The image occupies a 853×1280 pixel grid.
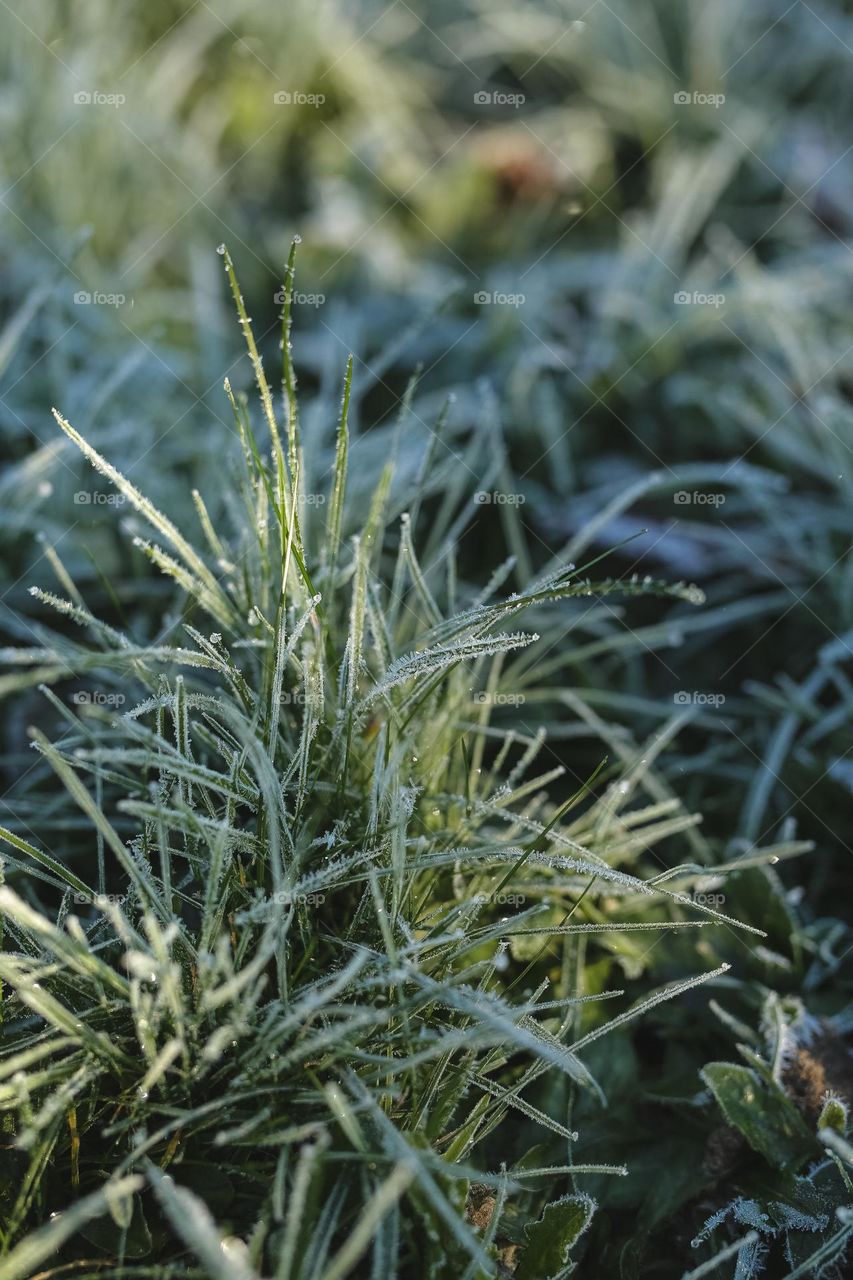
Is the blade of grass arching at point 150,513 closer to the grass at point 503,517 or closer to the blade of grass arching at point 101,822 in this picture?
the grass at point 503,517

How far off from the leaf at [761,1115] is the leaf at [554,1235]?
196 millimetres

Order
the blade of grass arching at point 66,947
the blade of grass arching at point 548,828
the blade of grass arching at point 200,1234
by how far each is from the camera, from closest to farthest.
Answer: the blade of grass arching at point 200,1234 < the blade of grass arching at point 66,947 < the blade of grass arching at point 548,828

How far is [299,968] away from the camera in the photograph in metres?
0.96

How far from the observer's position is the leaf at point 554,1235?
96cm

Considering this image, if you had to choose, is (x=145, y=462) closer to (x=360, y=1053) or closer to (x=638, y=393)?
(x=638, y=393)

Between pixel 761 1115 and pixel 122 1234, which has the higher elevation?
pixel 122 1234

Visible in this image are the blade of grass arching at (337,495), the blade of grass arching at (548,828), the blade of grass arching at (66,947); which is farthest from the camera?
the blade of grass arching at (337,495)

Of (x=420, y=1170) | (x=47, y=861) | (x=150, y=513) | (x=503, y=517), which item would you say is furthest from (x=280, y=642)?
(x=503, y=517)

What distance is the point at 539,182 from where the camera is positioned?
8.20 ft

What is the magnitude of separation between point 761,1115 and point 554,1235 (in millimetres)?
264

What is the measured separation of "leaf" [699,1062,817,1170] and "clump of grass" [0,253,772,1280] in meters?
0.12

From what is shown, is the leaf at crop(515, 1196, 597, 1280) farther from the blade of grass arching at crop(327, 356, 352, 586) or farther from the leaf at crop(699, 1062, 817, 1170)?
the blade of grass arching at crop(327, 356, 352, 586)

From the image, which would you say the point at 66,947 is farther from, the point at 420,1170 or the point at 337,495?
the point at 337,495

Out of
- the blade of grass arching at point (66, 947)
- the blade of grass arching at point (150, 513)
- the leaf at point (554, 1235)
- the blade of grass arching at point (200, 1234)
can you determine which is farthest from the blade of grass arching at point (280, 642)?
the leaf at point (554, 1235)
